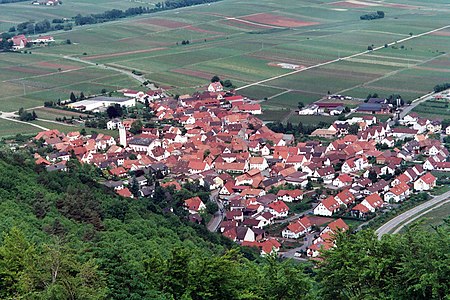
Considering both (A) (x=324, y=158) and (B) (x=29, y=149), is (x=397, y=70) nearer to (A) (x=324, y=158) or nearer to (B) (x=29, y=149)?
(A) (x=324, y=158)

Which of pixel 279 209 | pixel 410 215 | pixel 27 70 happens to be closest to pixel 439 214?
pixel 410 215

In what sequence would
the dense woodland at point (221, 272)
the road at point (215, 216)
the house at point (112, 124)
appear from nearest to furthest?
the dense woodland at point (221, 272)
the road at point (215, 216)
the house at point (112, 124)

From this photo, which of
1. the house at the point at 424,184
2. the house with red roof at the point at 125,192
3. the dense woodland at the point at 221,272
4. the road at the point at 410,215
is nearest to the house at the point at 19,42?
the house with red roof at the point at 125,192

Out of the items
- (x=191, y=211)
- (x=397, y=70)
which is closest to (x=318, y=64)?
(x=397, y=70)

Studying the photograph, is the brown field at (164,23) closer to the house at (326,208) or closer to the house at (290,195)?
the house at (290,195)

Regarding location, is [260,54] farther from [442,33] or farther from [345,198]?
[345,198]
